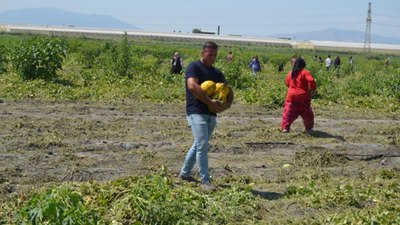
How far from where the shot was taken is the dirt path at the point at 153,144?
24.0 ft

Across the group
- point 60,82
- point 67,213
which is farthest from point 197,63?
point 60,82

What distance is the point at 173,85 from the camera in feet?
57.0

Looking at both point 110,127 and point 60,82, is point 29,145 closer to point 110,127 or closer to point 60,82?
point 110,127

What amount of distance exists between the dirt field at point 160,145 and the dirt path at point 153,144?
0.04 ft

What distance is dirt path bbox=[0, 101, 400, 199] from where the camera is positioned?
7324 mm

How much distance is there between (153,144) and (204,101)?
2741 mm

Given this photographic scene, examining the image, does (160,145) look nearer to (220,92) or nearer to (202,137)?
(202,137)

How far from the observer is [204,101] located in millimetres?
6332

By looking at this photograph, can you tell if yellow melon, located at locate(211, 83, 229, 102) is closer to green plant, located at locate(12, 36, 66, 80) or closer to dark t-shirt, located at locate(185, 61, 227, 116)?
dark t-shirt, located at locate(185, 61, 227, 116)

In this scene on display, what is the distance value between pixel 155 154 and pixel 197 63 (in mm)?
2170

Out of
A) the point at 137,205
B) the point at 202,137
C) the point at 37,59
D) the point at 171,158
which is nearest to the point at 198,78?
the point at 202,137

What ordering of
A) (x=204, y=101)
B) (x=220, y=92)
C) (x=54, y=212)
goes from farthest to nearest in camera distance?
(x=220, y=92) < (x=204, y=101) < (x=54, y=212)

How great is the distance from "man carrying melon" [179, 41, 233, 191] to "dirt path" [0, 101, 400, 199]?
0.84 meters

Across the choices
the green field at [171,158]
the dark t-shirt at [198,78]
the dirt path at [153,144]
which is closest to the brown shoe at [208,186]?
the green field at [171,158]
